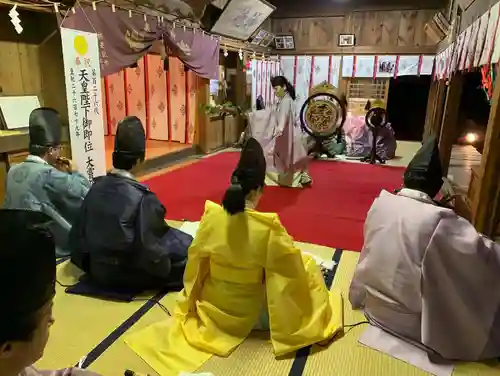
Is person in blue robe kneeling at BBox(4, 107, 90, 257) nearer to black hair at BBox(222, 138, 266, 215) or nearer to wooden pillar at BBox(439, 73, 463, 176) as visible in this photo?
black hair at BBox(222, 138, 266, 215)

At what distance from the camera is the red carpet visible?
3.79m

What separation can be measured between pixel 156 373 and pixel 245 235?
761mm

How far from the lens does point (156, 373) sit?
6.07 feet

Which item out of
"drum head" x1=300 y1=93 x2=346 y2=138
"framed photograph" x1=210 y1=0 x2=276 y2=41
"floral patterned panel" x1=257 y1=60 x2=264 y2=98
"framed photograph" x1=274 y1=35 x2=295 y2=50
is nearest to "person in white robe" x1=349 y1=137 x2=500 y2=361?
"drum head" x1=300 y1=93 x2=346 y2=138

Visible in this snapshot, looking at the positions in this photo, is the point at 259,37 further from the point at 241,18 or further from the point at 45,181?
the point at 45,181

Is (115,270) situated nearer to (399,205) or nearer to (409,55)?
(399,205)

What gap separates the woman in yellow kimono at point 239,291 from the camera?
1.89 metres

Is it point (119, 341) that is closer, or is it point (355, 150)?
point (119, 341)

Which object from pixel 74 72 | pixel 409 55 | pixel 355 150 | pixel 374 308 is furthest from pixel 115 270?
pixel 409 55

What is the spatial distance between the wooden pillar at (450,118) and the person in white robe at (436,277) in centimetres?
343

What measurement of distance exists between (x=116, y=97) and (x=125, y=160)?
599 cm

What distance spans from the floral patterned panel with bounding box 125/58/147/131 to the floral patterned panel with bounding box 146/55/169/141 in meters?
0.13

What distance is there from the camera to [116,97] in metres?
7.86

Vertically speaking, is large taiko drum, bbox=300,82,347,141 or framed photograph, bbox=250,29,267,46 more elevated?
framed photograph, bbox=250,29,267,46
